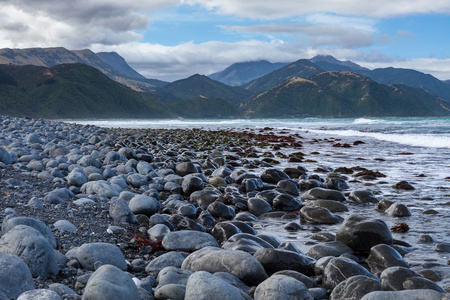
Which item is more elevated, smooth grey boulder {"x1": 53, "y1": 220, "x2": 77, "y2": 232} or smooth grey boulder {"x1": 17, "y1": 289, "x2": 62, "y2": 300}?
smooth grey boulder {"x1": 17, "y1": 289, "x2": 62, "y2": 300}

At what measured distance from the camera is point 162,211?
6.55 meters

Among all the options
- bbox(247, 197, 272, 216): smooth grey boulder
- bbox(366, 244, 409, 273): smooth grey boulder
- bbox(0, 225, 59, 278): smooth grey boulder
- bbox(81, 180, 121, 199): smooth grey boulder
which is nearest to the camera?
bbox(0, 225, 59, 278): smooth grey boulder

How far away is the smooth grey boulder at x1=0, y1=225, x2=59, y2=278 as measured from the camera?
10.7 feet

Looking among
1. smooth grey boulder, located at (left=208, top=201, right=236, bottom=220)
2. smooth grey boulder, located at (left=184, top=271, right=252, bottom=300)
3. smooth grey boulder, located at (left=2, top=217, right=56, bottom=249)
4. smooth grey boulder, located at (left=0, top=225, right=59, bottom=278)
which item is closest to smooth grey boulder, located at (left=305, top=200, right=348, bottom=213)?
smooth grey boulder, located at (left=208, top=201, right=236, bottom=220)

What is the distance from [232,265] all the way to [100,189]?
4.01m

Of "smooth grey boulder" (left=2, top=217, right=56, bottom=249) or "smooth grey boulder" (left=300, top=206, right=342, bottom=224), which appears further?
"smooth grey boulder" (left=300, top=206, right=342, bottom=224)

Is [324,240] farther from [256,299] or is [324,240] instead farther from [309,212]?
[256,299]

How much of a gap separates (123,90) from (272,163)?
139416mm

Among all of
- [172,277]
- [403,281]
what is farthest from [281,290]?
[403,281]

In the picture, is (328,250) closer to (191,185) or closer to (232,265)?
(232,265)

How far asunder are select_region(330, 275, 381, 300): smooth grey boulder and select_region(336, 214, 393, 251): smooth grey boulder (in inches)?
65.2

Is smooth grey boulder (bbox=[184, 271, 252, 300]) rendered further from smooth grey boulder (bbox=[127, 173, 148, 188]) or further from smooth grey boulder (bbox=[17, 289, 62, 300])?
smooth grey boulder (bbox=[127, 173, 148, 188])

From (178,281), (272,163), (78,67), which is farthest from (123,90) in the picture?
(178,281)

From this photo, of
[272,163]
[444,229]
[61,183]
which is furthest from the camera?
[272,163]
